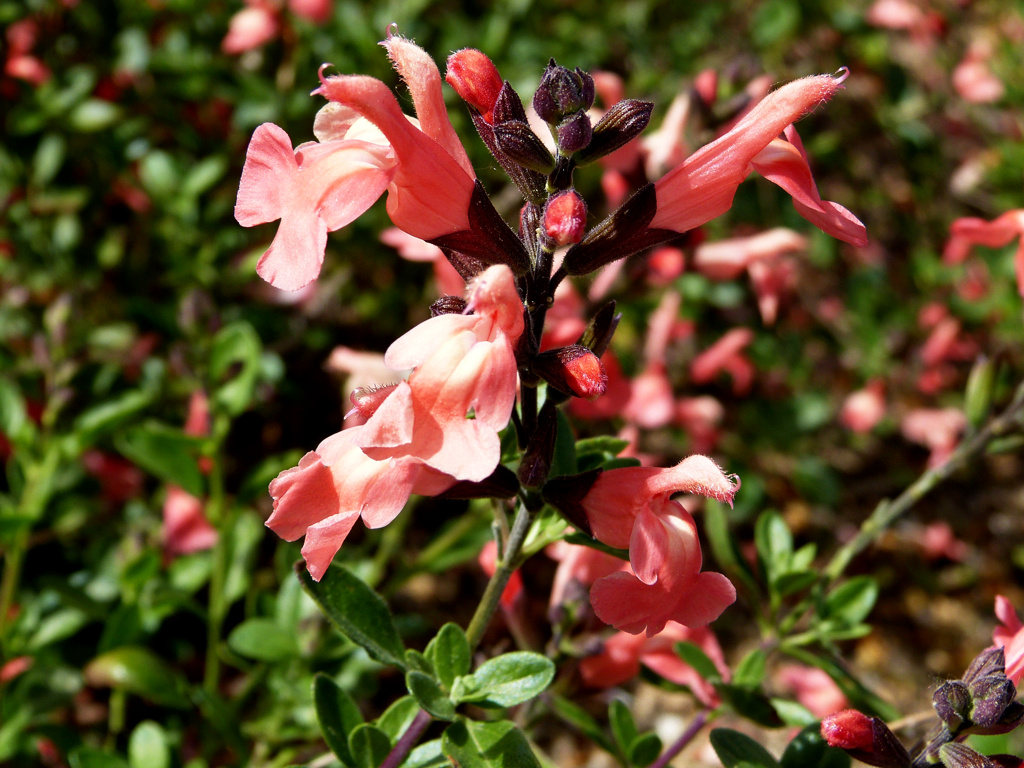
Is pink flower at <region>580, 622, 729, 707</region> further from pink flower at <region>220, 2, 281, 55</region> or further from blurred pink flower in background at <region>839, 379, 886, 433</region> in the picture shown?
pink flower at <region>220, 2, 281, 55</region>

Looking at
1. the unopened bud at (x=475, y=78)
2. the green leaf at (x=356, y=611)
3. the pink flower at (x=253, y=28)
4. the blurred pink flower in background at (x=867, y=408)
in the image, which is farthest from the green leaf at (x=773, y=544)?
the pink flower at (x=253, y=28)

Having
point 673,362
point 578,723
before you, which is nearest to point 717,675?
point 578,723

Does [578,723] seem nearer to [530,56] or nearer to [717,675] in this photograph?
[717,675]

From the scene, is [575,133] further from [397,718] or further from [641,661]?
[641,661]

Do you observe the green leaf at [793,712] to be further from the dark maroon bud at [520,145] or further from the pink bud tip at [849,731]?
the dark maroon bud at [520,145]

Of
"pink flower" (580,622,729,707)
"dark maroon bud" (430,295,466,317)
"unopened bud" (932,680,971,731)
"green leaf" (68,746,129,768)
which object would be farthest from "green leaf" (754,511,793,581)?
"green leaf" (68,746,129,768)

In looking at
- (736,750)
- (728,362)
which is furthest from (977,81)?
(736,750)

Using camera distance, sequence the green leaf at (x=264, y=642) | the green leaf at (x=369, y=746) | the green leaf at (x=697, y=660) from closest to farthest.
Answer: the green leaf at (x=369, y=746) → the green leaf at (x=697, y=660) → the green leaf at (x=264, y=642)
